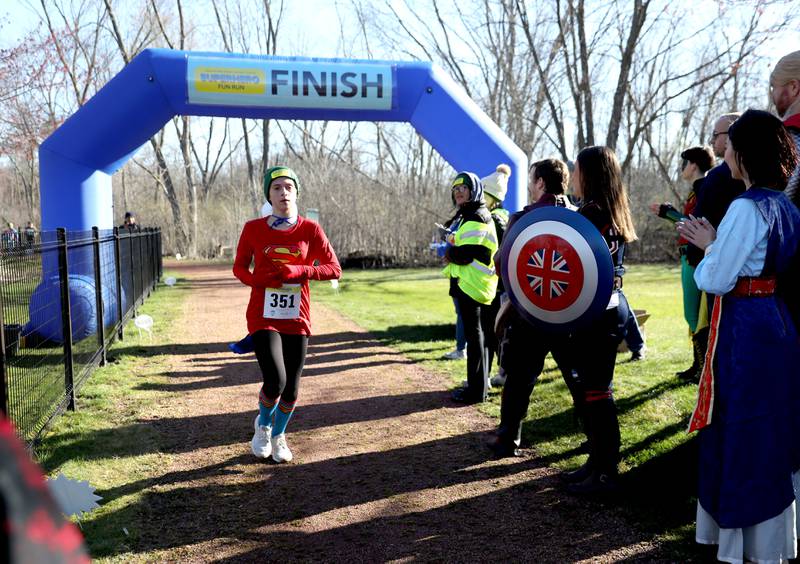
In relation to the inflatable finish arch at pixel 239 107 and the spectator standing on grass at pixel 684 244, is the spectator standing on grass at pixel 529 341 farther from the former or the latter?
the inflatable finish arch at pixel 239 107

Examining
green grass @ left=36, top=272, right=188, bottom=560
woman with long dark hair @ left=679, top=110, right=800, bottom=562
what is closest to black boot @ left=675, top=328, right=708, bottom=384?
woman with long dark hair @ left=679, top=110, right=800, bottom=562

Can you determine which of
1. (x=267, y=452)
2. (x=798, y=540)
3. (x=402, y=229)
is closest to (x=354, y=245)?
(x=402, y=229)

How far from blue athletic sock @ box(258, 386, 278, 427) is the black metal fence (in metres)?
1.53

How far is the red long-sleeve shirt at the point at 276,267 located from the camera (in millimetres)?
4410

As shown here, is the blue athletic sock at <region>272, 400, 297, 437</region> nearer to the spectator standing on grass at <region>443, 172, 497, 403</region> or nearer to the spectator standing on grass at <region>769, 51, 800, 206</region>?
the spectator standing on grass at <region>443, 172, 497, 403</region>

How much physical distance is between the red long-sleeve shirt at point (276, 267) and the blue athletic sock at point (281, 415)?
528 mm

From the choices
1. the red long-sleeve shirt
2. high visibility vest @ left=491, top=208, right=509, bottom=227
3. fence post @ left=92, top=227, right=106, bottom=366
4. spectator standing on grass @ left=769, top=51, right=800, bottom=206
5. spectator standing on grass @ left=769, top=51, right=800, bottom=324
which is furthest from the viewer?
fence post @ left=92, top=227, right=106, bottom=366

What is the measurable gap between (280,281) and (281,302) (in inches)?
5.9

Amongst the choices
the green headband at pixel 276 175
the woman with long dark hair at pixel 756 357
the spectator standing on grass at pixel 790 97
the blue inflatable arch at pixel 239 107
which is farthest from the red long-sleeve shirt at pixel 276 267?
the blue inflatable arch at pixel 239 107

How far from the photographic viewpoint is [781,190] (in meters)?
3.00

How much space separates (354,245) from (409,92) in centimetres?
1529

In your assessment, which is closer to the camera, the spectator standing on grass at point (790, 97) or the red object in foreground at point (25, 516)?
the red object in foreground at point (25, 516)

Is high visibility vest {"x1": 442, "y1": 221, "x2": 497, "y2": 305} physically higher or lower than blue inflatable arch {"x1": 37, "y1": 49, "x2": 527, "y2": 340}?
lower

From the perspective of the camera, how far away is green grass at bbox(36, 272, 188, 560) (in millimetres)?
3674
